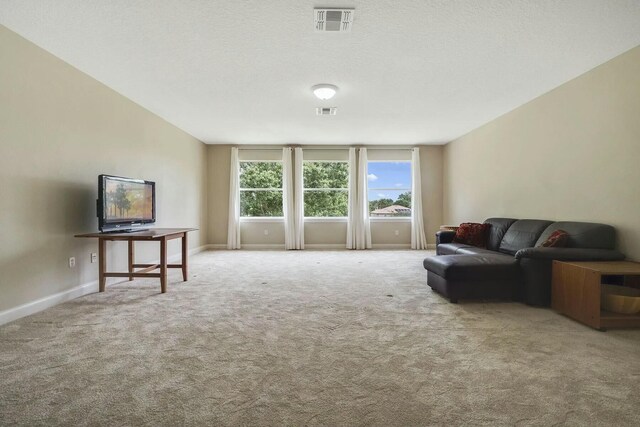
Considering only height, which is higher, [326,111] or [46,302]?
[326,111]

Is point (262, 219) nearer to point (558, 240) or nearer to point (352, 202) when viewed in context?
point (352, 202)

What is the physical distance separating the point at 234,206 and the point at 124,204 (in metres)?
3.79

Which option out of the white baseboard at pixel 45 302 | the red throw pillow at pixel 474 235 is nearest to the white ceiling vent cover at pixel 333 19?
the red throw pillow at pixel 474 235

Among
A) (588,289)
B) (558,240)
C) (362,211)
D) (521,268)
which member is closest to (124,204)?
(521,268)

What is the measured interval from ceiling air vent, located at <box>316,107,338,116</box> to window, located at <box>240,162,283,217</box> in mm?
2889

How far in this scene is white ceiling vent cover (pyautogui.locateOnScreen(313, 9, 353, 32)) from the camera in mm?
2492

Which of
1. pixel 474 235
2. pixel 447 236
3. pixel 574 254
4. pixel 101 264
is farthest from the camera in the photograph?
pixel 447 236

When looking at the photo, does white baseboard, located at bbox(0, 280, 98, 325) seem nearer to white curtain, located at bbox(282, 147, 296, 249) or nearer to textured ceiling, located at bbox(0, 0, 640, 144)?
textured ceiling, located at bbox(0, 0, 640, 144)

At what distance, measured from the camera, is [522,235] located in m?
4.04

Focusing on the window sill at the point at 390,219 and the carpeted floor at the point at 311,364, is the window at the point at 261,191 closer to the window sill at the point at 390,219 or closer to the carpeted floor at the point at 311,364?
the window sill at the point at 390,219

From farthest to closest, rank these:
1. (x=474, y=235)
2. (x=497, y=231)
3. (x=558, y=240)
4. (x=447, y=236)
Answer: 1. (x=447, y=236)
2. (x=474, y=235)
3. (x=497, y=231)
4. (x=558, y=240)

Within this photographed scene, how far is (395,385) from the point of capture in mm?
1702

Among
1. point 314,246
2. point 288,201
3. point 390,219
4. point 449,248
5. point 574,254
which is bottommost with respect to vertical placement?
point 314,246

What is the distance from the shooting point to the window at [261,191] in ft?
25.8
